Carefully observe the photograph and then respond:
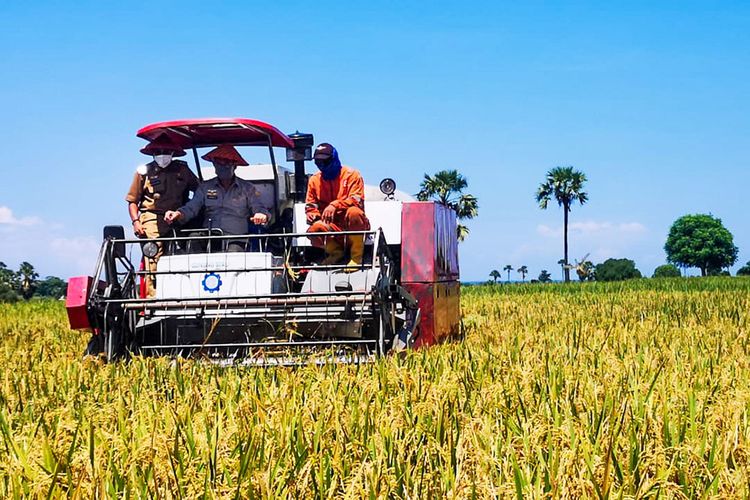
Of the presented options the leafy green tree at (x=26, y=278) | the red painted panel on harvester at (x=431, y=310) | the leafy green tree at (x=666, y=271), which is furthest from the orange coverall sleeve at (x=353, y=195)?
the leafy green tree at (x=666, y=271)

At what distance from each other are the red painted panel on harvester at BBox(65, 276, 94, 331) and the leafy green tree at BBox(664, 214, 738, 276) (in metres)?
129

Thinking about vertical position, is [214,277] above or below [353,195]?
below

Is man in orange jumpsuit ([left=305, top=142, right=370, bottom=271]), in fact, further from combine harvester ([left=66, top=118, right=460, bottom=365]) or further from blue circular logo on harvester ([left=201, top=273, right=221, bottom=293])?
blue circular logo on harvester ([left=201, top=273, right=221, bottom=293])

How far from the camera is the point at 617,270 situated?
115562mm

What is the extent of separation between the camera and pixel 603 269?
119 m

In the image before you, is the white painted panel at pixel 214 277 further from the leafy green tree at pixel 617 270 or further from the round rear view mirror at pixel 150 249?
the leafy green tree at pixel 617 270

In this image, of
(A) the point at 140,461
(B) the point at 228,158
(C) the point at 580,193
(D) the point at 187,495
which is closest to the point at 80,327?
(B) the point at 228,158

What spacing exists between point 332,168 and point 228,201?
3.68 feet

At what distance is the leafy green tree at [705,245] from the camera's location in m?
128

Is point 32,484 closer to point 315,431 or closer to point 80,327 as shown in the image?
point 315,431

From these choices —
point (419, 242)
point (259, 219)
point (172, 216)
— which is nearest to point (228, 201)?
point (259, 219)

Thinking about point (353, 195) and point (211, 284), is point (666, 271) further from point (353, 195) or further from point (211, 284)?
point (211, 284)

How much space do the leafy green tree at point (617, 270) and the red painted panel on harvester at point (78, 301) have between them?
360 ft

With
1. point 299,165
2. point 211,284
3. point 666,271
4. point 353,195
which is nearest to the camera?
point 211,284
